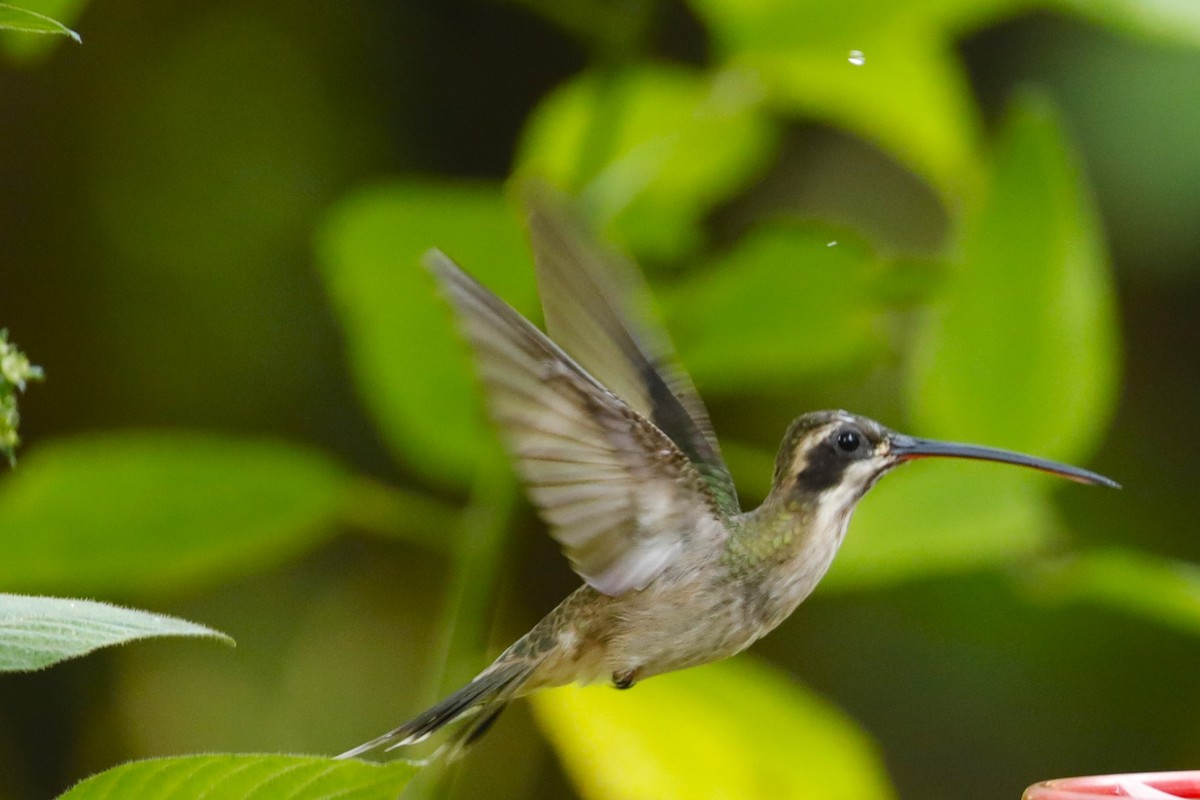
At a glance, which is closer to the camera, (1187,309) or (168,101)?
(168,101)

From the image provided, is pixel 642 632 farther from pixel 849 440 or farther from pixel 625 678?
pixel 849 440

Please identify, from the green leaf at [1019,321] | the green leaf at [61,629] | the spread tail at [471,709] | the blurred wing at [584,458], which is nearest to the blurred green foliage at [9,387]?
the green leaf at [61,629]

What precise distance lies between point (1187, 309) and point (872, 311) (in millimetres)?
1550

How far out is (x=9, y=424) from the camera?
51 cm

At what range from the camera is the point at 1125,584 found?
1.11 m

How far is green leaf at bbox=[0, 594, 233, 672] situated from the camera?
474 millimetres

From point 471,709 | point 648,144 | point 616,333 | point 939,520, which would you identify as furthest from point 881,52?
point 471,709

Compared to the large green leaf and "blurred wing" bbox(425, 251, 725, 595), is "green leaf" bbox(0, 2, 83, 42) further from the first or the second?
the large green leaf

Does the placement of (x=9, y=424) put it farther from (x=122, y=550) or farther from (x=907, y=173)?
(x=907, y=173)

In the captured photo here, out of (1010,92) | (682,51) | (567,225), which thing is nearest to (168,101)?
(682,51)

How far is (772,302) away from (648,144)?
19 centimetres

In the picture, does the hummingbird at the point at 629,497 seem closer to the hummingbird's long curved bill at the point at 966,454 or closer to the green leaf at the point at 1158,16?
the hummingbird's long curved bill at the point at 966,454

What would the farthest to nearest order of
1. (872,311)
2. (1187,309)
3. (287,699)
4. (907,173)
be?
(1187,309)
(907,173)
(287,699)
(872,311)

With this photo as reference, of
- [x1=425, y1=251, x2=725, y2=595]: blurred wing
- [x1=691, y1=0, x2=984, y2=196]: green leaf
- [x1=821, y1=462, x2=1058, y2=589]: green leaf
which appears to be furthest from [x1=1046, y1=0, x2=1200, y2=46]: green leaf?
[x1=425, y1=251, x2=725, y2=595]: blurred wing
